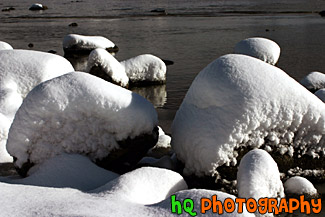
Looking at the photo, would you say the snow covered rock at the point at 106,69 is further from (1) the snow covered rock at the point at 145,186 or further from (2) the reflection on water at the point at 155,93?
(1) the snow covered rock at the point at 145,186

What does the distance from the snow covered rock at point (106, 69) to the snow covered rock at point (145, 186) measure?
23.6ft

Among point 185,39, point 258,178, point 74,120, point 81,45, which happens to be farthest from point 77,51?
point 258,178

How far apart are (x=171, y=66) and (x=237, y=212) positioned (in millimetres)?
11732

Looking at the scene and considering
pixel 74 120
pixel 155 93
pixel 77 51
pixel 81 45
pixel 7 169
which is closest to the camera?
pixel 74 120

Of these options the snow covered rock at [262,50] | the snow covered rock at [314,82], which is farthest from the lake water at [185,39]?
the snow covered rock at [314,82]

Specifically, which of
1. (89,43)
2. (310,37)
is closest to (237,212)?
(89,43)

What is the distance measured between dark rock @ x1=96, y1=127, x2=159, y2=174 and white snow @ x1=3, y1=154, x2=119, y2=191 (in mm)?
251

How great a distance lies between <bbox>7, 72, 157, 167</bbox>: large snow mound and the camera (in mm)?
5578

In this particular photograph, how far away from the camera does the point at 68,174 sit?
5.33 metres

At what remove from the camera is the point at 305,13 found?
3441cm

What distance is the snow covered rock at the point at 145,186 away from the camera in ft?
14.5

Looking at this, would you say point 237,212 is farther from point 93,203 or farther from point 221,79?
point 221,79

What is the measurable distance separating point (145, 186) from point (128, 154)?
129 centimetres

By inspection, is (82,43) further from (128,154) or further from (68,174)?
(68,174)
